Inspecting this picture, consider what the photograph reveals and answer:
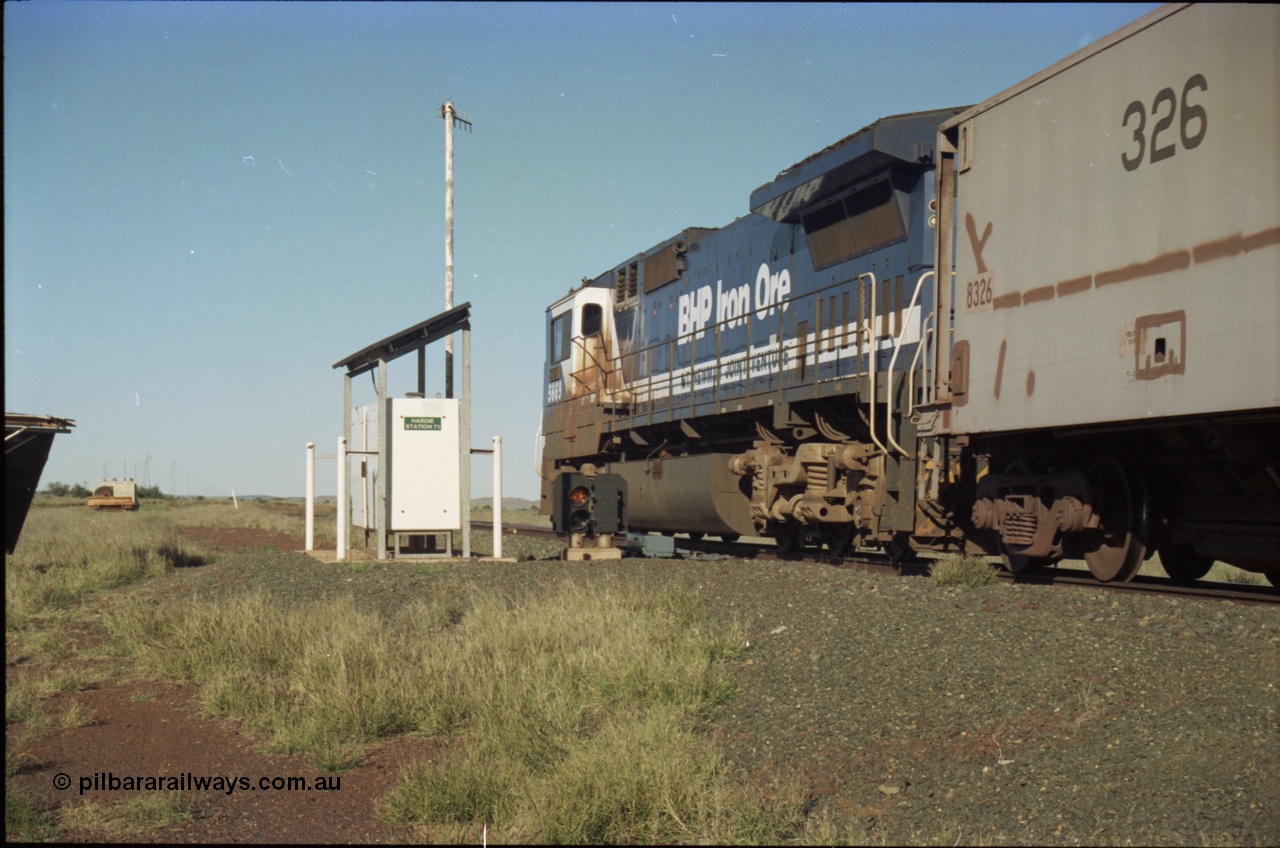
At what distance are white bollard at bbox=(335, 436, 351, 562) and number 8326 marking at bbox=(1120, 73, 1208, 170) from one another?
36.8 feet

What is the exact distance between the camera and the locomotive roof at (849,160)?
1128 centimetres

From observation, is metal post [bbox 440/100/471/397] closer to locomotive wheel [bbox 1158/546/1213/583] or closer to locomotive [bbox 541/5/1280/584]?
locomotive [bbox 541/5/1280/584]

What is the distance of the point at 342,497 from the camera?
50.5ft

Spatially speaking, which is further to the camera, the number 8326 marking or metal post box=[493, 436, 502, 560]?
metal post box=[493, 436, 502, 560]

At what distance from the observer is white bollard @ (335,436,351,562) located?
589 inches

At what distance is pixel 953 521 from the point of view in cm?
1052

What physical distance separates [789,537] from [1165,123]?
835 cm

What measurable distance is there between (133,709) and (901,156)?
343 inches

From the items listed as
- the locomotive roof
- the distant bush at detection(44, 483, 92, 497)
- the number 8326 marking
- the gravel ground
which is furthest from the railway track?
the distant bush at detection(44, 483, 92, 497)

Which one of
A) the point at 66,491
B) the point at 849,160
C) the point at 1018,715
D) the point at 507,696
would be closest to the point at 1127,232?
the point at 1018,715

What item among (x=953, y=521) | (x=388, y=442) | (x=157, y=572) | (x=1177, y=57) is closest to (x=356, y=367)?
(x=388, y=442)

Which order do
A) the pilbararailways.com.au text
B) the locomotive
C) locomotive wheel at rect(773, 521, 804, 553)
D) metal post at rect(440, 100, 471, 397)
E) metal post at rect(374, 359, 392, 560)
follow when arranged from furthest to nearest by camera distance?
metal post at rect(440, 100, 471, 397) → metal post at rect(374, 359, 392, 560) → locomotive wheel at rect(773, 521, 804, 553) → the locomotive → the pilbararailways.com.au text

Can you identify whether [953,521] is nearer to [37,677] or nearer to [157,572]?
[37,677]

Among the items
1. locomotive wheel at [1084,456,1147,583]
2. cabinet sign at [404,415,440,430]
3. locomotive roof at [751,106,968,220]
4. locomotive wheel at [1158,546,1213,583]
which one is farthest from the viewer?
cabinet sign at [404,415,440,430]
